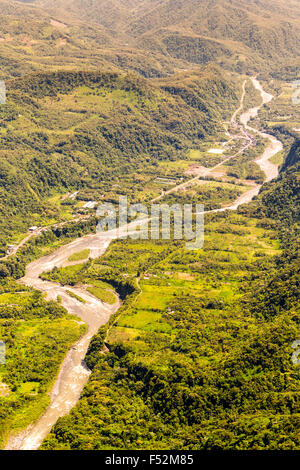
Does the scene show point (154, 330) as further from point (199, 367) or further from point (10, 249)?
point (10, 249)

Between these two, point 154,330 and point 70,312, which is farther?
point 70,312

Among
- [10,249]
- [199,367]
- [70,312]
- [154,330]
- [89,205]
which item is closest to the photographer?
[199,367]

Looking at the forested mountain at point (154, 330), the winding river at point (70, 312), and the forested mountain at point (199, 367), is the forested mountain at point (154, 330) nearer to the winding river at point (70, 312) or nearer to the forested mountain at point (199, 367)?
the forested mountain at point (199, 367)

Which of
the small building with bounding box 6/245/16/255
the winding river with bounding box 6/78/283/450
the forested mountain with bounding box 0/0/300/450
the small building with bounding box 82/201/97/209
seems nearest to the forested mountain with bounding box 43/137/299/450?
the forested mountain with bounding box 0/0/300/450

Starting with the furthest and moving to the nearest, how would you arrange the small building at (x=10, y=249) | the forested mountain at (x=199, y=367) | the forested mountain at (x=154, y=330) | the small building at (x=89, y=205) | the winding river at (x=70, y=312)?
the small building at (x=89, y=205) → the small building at (x=10, y=249) → the winding river at (x=70, y=312) → the forested mountain at (x=154, y=330) → the forested mountain at (x=199, y=367)

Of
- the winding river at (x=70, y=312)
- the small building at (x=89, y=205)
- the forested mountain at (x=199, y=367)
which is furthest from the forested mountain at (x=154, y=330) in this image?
the small building at (x=89, y=205)

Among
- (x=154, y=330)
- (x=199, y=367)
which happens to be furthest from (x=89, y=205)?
(x=199, y=367)

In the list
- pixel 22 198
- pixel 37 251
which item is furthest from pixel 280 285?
pixel 22 198

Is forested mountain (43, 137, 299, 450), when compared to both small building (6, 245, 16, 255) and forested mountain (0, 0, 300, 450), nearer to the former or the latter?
forested mountain (0, 0, 300, 450)
